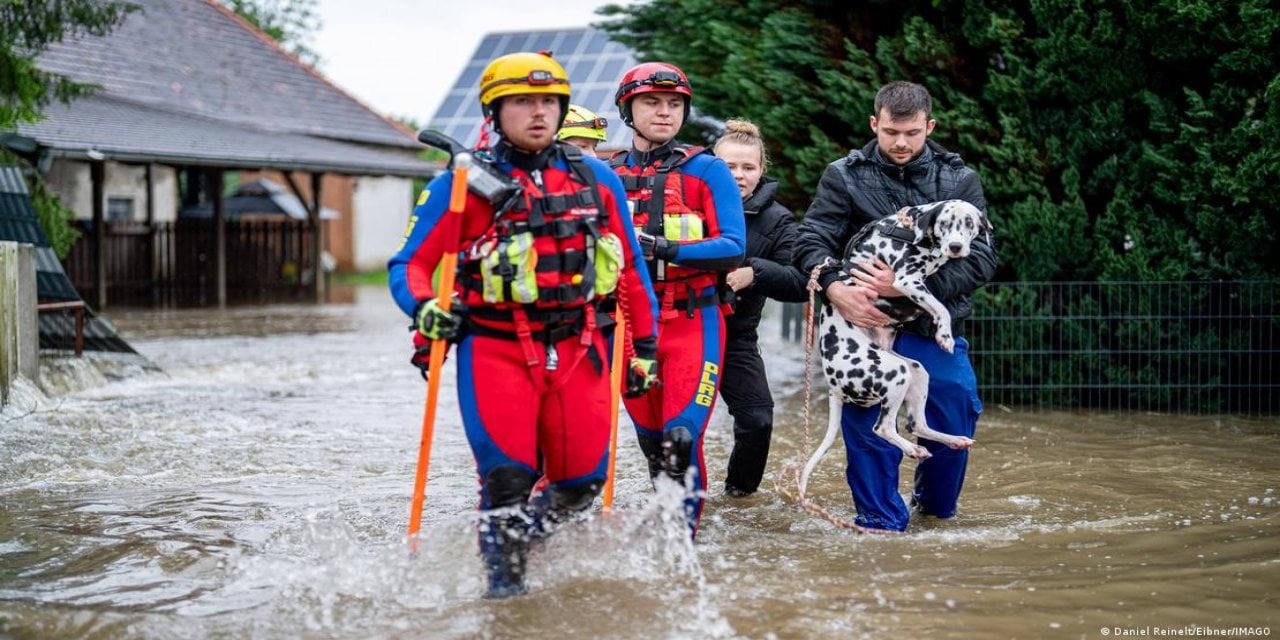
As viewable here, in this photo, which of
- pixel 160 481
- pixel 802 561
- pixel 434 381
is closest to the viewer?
pixel 434 381

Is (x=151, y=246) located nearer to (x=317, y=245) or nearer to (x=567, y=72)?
(x=317, y=245)

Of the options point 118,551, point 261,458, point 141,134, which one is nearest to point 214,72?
point 141,134

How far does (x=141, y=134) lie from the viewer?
24.2 m

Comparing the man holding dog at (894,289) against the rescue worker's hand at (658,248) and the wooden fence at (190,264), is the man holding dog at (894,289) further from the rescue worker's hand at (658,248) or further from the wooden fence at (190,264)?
the wooden fence at (190,264)

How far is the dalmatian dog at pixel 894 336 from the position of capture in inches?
231

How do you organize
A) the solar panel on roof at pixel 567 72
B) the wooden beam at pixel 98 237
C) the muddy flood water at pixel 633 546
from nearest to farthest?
the muddy flood water at pixel 633 546 < the wooden beam at pixel 98 237 < the solar panel on roof at pixel 567 72

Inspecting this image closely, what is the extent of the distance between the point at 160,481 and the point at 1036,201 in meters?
6.44

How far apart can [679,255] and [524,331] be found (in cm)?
113

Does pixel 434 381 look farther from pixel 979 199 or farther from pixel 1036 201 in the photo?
pixel 1036 201

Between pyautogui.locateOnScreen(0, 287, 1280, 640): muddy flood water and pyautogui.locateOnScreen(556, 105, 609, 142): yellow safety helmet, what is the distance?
6.16ft

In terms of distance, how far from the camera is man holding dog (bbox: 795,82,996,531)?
6012 mm

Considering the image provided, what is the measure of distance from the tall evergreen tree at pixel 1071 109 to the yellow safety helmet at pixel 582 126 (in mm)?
4016

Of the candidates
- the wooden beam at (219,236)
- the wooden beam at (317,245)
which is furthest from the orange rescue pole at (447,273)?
the wooden beam at (317,245)

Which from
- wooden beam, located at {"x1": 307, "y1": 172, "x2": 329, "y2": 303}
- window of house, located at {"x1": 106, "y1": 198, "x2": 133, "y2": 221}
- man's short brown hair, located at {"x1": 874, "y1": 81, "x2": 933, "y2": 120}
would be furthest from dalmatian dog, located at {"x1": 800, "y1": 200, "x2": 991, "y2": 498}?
window of house, located at {"x1": 106, "y1": 198, "x2": 133, "y2": 221}
